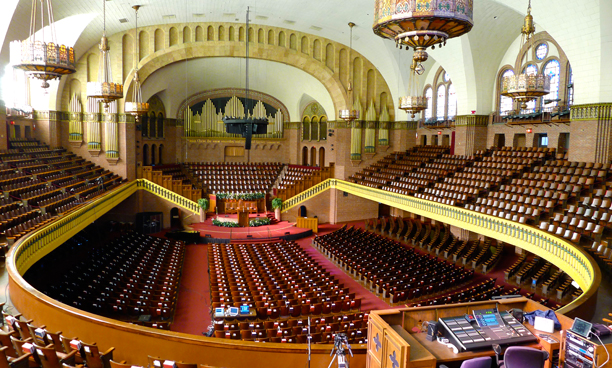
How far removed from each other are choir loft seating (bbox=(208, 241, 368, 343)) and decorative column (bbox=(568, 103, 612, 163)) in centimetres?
868

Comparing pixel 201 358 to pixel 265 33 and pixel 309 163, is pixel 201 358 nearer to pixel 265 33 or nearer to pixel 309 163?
pixel 265 33

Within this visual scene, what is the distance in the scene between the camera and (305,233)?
20938 millimetres

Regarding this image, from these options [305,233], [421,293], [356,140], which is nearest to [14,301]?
[421,293]

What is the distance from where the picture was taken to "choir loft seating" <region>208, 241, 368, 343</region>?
357 inches

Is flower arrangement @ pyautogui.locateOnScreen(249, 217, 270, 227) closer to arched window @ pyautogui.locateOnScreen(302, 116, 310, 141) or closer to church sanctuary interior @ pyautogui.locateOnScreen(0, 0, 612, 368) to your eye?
church sanctuary interior @ pyautogui.locateOnScreen(0, 0, 612, 368)

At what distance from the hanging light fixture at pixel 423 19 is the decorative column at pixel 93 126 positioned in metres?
19.2

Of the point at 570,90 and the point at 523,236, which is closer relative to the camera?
the point at 523,236

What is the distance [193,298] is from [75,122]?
13.4 m

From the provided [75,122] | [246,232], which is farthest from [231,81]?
[246,232]

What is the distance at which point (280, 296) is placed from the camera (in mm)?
11688

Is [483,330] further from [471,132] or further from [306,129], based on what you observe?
[306,129]

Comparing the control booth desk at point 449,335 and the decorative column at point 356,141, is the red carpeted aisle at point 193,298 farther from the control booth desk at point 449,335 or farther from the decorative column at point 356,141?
the decorative column at point 356,141

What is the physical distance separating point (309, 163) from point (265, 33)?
959 cm

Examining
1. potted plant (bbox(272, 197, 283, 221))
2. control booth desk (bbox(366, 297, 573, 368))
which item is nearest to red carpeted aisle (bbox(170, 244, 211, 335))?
potted plant (bbox(272, 197, 283, 221))
